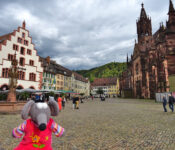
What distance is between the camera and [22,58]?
93.3 ft

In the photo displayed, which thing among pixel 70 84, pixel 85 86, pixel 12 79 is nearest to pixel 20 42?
pixel 12 79

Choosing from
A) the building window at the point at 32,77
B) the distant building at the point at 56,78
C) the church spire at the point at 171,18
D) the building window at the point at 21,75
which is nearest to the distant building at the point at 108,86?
the distant building at the point at 56,78

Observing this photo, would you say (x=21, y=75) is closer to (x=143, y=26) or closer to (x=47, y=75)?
(x=47, y=75)

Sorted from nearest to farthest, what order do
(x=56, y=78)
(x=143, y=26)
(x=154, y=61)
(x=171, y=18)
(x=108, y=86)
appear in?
1. (x=154, y=61)
2. (x=171, y=18)
3. (x=56, y=78)
4. (x=143, y=26)
5. (x=108, y=86)

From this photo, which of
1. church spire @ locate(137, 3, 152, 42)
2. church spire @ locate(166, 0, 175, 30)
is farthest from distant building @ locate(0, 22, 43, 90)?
church spire @ locate(137, 3, 152, 42)

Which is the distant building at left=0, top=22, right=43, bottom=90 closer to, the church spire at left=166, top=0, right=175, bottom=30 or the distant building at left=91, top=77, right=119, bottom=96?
the church spire at left=166, top=0, right=175, bottom=30

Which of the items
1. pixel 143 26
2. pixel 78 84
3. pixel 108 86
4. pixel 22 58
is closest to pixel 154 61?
pixel 143 26

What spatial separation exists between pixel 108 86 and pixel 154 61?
64.8 meters

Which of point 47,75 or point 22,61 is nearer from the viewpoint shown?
point 22,61

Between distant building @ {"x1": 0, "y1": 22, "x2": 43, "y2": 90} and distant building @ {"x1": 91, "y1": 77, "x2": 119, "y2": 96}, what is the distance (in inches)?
2880

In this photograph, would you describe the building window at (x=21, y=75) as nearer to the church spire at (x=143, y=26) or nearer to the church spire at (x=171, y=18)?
the church spire at (x=171, y=18)

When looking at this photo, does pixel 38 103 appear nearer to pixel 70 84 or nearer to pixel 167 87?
pixel 167 87

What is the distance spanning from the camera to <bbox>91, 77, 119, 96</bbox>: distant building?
9842 centimetres

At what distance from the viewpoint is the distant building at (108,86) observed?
9842 centimetres
